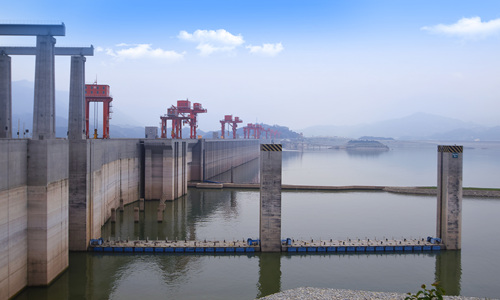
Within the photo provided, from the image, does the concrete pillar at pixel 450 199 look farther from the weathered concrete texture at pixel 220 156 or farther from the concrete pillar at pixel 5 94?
the weathered concrete texture at pixel 220 156

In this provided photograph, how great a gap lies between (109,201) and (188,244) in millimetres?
12516

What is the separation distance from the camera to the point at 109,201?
3666cm

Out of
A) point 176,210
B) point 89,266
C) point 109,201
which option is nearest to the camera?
point 89,266

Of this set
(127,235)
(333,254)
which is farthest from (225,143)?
(333,254)

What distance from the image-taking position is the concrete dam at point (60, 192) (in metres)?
18.8

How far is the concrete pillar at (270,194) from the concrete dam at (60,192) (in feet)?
39.7

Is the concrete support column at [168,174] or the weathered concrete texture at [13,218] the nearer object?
Result: the weathered concrete texture at [13,218]

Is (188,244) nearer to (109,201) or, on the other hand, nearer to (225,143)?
(109,201)

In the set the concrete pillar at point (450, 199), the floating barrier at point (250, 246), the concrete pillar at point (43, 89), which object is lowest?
the floating barrier at point (250, 246)

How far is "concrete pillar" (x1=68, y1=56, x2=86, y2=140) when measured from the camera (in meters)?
31.5

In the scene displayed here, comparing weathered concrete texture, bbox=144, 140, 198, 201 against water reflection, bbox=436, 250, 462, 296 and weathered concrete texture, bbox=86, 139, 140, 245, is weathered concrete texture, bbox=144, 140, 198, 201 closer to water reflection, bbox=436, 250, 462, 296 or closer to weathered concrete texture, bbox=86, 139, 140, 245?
weathered concrete texture, bbox=86, 139, 140, 245

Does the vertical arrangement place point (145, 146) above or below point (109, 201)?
above

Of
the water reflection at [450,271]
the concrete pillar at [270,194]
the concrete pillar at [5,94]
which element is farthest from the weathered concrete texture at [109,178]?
the water reflection at [450,271]

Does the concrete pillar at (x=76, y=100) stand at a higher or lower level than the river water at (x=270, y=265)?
higher
